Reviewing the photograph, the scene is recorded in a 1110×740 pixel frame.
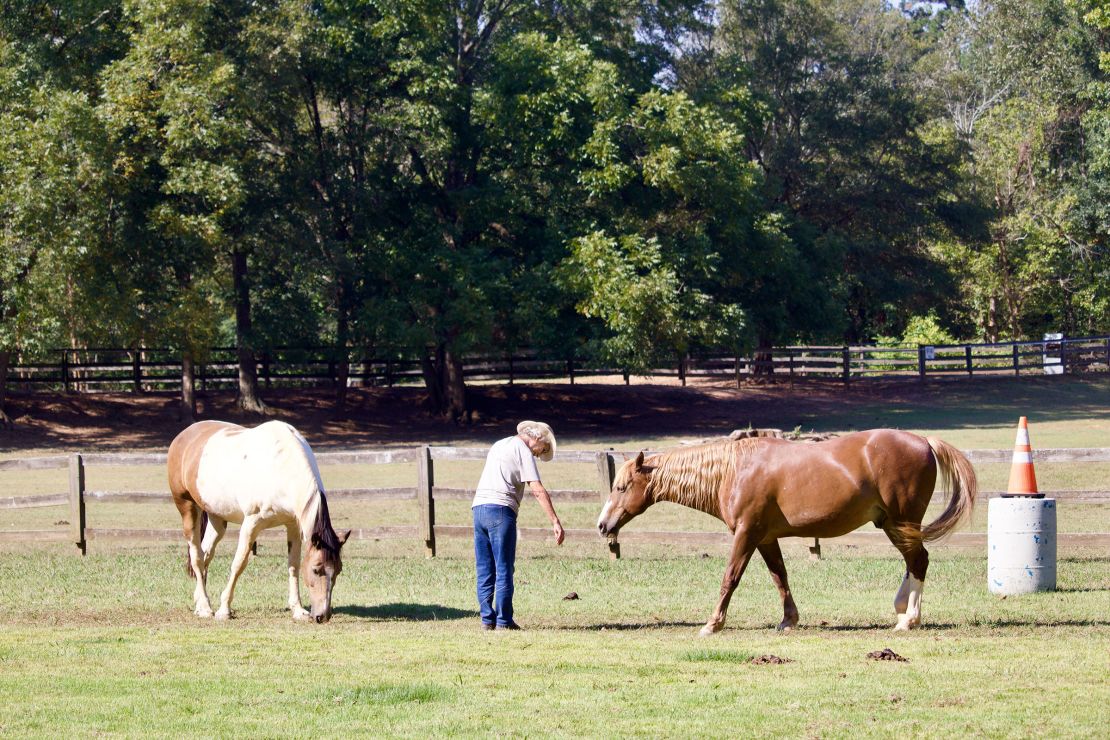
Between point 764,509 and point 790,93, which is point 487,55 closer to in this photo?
point 790,93

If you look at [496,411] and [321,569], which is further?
[496,411]

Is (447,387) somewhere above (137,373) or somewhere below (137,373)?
below

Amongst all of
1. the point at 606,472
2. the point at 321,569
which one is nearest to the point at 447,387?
the point at 606,472

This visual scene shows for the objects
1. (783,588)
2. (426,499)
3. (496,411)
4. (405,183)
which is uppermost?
(405,183)

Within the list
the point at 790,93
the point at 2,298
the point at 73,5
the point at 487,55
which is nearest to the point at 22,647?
the point at 2,298

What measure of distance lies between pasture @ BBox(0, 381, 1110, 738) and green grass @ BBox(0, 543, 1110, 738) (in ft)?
0.08

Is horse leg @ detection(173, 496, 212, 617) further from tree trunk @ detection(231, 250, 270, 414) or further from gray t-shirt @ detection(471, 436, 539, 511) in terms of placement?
tree trunk @ detection(231, 250, 270, 414)

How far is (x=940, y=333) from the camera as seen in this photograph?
151 feet

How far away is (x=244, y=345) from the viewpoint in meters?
31.0

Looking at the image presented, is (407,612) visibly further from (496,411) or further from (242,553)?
(496,411)

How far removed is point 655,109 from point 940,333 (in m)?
20.2

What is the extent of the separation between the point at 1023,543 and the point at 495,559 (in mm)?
4572

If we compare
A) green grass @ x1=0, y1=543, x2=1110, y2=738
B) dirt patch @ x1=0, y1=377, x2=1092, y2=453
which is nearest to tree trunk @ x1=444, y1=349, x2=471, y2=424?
dirt patch @ x1=0, y1=377, x2=1092, y2=453

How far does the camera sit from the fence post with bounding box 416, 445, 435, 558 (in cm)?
1310
